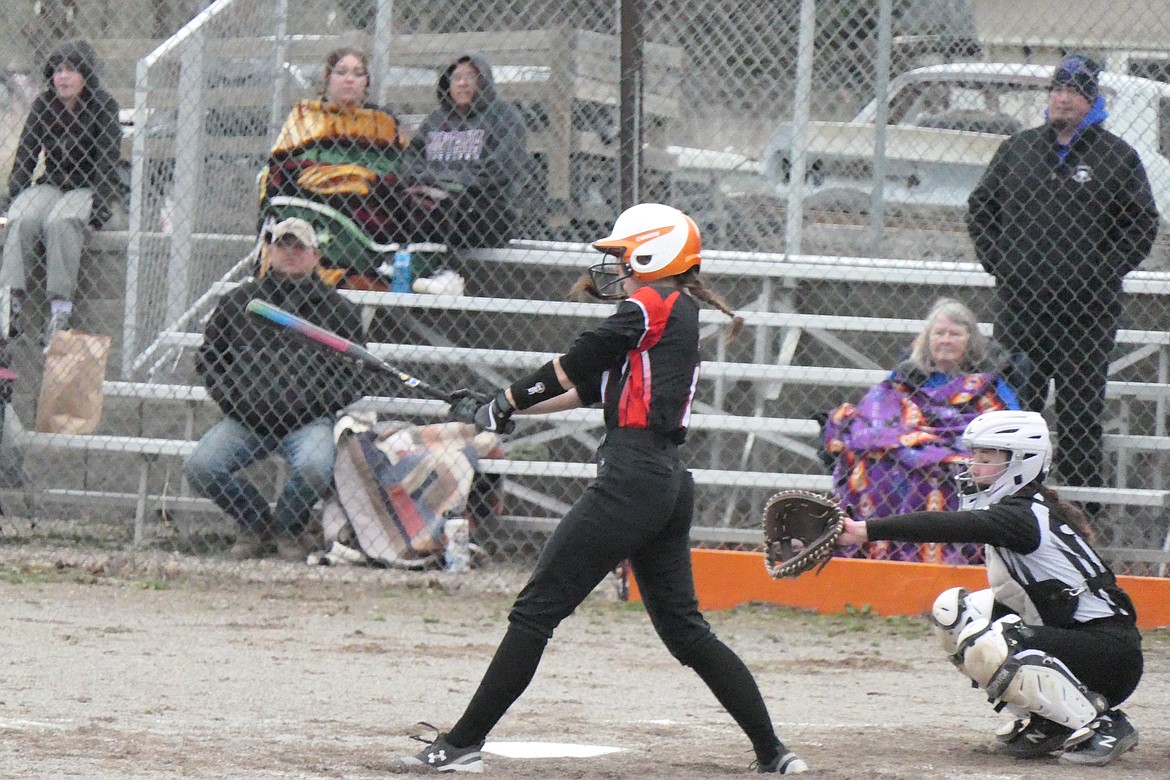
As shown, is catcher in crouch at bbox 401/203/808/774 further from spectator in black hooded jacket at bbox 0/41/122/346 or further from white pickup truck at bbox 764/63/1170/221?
spectator in black hooded jacket at bbox 0/41/122/346

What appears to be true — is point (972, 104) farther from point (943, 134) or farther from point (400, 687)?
point (400, 687)

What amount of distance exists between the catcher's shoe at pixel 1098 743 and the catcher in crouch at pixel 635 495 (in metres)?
0.93

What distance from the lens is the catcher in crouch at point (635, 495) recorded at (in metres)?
4.57

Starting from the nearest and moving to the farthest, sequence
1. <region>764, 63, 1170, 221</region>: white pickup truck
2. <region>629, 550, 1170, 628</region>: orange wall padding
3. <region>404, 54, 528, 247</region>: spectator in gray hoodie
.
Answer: <region>629, 550, 1170, 628</region>: orange wall padding, <region>764, 63, 1170, 221</region>: white pickup truck, <region>404, 54, 528, 247</region>: spectator in gray hoodie

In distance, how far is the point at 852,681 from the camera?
6562 millimetres

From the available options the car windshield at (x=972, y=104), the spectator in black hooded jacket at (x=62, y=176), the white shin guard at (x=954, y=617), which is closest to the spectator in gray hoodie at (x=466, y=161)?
the spectator in black hooded jacket at (x=62, y=176)

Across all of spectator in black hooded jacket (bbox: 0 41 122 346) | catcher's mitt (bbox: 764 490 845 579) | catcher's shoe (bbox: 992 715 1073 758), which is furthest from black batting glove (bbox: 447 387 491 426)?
spectator in black hooded jacket (bbox: 0 41 122 346)

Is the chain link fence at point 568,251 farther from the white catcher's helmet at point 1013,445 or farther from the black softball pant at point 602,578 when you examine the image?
the black softball pant at point 602,578

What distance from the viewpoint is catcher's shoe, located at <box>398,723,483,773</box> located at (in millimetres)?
4516

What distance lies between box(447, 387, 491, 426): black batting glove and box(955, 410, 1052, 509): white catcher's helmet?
1.54 metres

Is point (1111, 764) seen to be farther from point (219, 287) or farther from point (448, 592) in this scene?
point (219, 287)

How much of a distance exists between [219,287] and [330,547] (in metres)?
1.79

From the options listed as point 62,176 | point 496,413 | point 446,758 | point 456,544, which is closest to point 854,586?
point 456,544

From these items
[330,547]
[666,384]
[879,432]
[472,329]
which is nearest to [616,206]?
[472,329]
